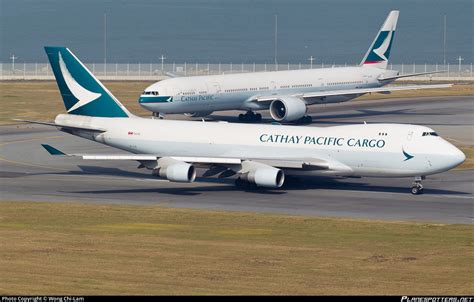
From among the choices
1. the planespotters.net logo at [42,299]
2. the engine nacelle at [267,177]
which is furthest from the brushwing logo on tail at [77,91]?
the planespotters.net logo at [42,299]

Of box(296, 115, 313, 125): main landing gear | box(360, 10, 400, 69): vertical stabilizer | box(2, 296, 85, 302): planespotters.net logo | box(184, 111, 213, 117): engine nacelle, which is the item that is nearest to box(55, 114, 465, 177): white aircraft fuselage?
box(184, 111, 213, 117): engine nacelle

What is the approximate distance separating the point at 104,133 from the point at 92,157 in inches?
229

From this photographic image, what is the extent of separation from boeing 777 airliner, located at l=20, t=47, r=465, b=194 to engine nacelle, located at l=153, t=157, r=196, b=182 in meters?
0.05

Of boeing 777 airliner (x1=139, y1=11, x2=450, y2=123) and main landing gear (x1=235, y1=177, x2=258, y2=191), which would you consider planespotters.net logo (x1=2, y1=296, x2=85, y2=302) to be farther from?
boeing 777 airliner (x1=139, y1=11, x2=450, y2=123)

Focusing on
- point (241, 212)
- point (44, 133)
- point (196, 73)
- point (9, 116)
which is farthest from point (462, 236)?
point (196, 73)

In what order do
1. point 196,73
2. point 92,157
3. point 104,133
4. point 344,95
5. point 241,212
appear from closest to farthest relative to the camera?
point 241,212 < point 92,157 < point 104,133 < point 344,95 < point 196,73

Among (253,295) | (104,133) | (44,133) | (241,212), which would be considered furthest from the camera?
(44,133)

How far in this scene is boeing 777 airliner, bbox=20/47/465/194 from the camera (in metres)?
59.6

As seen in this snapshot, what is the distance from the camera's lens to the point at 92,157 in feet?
202

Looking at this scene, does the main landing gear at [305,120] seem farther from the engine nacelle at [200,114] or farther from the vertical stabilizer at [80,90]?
the vertical stabilizer at [80,90]

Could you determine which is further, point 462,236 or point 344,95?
point 344,95

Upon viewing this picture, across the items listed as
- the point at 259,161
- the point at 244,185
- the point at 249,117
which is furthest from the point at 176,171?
the point at 249,117

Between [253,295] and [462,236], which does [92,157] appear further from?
[253,295]

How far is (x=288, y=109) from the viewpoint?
97875mm
